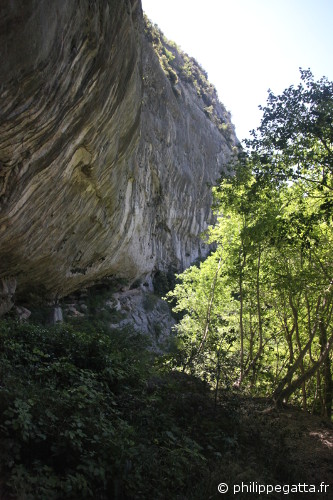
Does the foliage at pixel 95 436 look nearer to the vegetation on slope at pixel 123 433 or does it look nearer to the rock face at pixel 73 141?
the vegetation on slope at pixel 123 433

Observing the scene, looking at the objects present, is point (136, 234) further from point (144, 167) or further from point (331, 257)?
point (331, 257)

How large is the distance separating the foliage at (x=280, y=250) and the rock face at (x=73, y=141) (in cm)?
233

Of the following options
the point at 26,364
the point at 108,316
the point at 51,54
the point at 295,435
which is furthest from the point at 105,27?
the point at 108,316

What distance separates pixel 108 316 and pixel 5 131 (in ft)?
53.5

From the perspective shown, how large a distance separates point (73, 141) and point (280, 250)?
256 inches

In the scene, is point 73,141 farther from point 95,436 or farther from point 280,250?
point 95,436

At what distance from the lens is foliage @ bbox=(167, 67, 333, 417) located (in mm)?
8047

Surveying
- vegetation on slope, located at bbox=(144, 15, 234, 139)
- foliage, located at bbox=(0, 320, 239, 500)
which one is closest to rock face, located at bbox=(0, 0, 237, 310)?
foliage, located at bbox=(0, 320, 239, 500)

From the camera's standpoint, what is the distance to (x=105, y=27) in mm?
8070

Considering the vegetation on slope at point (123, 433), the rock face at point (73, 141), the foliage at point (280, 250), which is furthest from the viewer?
the foliage at point (280, 250)

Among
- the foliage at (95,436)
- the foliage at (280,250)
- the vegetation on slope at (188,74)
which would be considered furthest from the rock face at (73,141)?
the vegetation on slope at (188,74)

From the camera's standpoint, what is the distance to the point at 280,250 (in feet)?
37.4

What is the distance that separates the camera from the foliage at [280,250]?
26.4 feet

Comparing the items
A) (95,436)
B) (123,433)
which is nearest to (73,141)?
(123,433)
